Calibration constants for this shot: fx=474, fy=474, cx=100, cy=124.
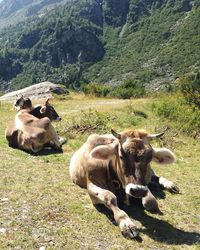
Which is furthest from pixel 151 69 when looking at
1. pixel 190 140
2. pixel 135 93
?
pixel 190 140

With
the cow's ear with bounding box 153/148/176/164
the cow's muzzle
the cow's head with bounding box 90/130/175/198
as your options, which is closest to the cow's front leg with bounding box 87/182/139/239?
the cow's head with bounding box 90/130/175/198

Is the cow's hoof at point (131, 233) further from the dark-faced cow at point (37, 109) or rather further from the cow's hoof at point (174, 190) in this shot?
the dark-faced cow at point (37, 109)

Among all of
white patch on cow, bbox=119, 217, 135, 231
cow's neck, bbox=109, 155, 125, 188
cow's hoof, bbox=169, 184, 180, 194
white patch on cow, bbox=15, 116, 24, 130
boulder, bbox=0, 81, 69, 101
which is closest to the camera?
white patch on cow, bbox=119, 217, 135, 231

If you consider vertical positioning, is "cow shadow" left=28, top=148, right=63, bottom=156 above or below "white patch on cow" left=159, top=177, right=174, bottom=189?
below

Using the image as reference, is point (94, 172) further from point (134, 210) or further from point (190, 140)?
point (190, 140)

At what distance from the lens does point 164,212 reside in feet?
29.7

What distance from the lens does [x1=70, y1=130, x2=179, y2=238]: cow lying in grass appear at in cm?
752

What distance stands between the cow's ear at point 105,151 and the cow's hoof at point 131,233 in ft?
4.33

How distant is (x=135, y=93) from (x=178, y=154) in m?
17.9

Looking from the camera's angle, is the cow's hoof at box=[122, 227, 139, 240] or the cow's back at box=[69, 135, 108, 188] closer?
the cow's hoof at box=[122, 227, 139, 240]

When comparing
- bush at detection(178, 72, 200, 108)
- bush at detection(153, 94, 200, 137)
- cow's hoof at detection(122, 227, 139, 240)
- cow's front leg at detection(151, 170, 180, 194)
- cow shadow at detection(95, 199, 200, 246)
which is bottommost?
bush at detection(178, 72, 200, 108)

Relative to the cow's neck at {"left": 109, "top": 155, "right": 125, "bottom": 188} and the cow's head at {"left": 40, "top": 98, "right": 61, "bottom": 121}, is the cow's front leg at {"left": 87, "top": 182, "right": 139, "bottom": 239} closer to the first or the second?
the cow's neck at {"left": 109, "top": 155, "right": 125, "bottom": 188}

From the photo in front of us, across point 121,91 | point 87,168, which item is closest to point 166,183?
point 87,168

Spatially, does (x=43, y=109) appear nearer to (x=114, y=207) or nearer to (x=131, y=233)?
(x=114, y=207)
